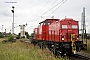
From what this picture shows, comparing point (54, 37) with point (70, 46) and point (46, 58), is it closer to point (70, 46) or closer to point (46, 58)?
point (70, 46)

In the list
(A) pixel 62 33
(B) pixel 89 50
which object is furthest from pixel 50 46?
(B) pixel 89 50

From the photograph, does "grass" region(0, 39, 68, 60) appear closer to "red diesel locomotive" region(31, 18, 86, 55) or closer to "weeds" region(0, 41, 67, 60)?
"weeds" region(0, 41, 67, 60)

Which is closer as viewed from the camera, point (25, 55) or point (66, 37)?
point (25, 55)

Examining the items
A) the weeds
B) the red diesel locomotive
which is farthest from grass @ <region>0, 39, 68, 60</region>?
the red diesel locomotive

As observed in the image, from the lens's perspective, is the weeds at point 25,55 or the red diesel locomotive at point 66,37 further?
the red diesel locomotive at point 66,37

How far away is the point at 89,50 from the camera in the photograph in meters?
19.9

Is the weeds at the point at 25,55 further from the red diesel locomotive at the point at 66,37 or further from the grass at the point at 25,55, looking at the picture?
the red diesel locomotive at the point at 66,37

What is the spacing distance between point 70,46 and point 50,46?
285cm

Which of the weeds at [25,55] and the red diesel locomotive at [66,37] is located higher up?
the red diesel locomotive at [66,37]

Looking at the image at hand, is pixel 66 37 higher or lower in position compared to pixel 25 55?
higher

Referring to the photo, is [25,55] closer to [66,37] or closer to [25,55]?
[25,55]

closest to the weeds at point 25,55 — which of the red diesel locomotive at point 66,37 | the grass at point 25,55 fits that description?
the grass at point 25,55

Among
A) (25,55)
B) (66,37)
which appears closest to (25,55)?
(25,55)

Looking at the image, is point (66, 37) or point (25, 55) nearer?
point (25, 55)
